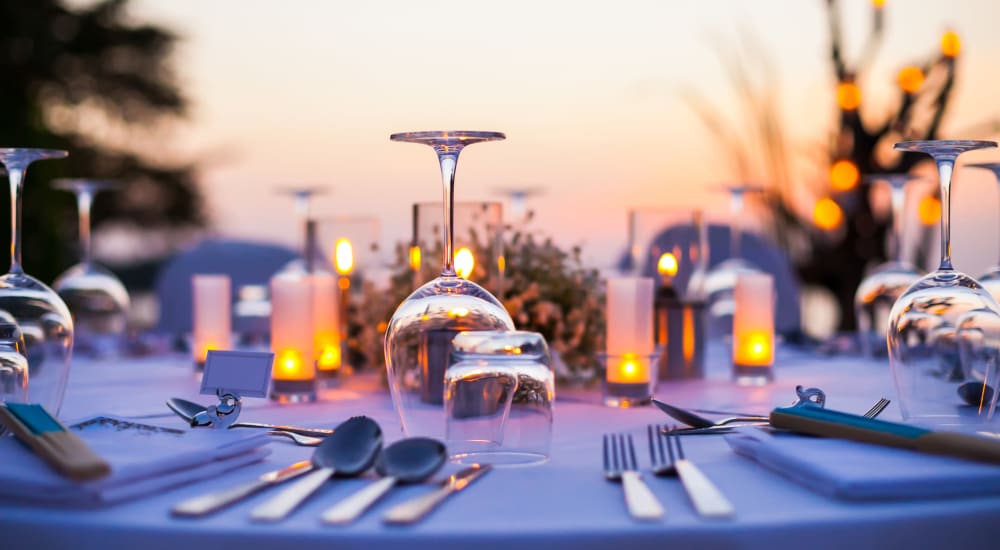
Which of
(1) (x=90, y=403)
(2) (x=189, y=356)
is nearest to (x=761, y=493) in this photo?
(1) (x=90, y=403)

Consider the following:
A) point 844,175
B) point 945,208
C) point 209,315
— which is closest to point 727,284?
point 209,315

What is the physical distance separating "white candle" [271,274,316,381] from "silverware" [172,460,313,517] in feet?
2.35

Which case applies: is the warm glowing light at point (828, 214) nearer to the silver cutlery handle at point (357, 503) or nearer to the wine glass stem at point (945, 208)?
the wine glass stem at point (945, 208)

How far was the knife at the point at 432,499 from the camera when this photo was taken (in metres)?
0.91

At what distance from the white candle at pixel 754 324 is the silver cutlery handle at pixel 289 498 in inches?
46.5

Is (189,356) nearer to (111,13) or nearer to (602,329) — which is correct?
(602,329)

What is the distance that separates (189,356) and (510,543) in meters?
1.86

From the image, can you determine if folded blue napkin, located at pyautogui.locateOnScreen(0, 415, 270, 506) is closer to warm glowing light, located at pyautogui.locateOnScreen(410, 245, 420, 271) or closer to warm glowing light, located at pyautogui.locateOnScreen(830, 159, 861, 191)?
warm glowing light, located at pyautogui.locateOnScreen(410, 245, 420, 271)

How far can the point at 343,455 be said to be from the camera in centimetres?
112

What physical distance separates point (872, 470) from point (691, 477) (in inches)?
6.4

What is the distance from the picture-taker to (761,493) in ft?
3.39

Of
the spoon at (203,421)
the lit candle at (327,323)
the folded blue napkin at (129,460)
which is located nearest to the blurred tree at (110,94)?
the lit candle at (327,323)

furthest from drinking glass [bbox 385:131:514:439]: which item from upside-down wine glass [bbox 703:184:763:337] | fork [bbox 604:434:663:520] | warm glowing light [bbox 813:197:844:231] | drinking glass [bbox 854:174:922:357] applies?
warm glowing light [bbox 813:197:844:231]

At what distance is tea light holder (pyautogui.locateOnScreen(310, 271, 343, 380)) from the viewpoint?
201cm
